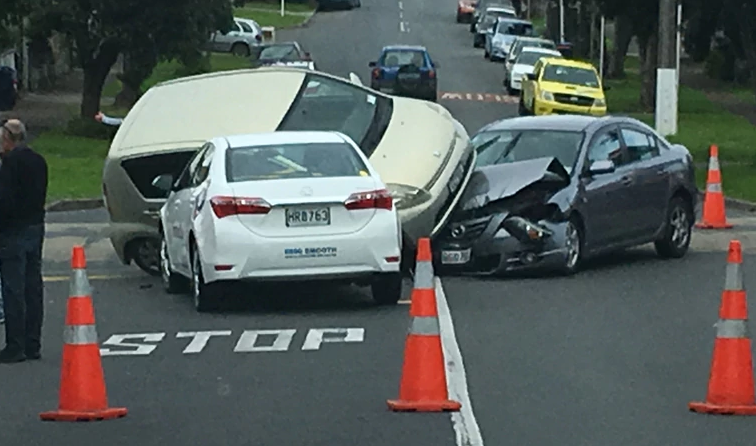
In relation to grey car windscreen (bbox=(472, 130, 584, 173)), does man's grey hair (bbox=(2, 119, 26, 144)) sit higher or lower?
higher

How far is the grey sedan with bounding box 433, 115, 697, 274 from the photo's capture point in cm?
1692

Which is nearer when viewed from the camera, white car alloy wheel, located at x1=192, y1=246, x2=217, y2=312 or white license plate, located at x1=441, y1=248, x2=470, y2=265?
white car alloy wheel, located at x1=192, y1=246, x2=217, y2=312

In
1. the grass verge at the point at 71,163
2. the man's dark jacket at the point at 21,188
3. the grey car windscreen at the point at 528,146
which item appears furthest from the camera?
the grass verge at the point at 71,163

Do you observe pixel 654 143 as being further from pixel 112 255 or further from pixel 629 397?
pixel 629 397

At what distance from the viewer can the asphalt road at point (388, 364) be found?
9641 mm

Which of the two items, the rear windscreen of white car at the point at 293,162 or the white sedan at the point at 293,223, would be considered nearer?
→ the white sedan at the point at 293,223

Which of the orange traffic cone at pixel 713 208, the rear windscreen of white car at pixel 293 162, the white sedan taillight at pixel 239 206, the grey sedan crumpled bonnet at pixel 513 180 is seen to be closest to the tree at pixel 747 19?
the orange traffic cone at pixel 713 208

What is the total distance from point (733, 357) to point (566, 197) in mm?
7291

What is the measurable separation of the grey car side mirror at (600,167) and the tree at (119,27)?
899 inches

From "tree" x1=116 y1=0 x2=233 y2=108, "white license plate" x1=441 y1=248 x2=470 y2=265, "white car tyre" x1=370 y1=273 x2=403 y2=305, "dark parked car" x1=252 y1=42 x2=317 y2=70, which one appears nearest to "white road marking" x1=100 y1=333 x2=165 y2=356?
"white car tyre" x1=370 y1=273 x2=403 y2=305

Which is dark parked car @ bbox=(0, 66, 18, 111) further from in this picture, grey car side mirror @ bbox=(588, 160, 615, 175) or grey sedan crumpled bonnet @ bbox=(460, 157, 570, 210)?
grey car side mirror @ bbox=(588, 160, 615, 175)

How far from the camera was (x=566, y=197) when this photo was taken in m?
17.1

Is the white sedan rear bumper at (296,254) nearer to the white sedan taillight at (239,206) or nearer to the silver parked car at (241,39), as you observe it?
the white sedan taillight at (239,206)

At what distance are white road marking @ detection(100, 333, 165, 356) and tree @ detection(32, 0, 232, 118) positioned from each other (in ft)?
84.4
